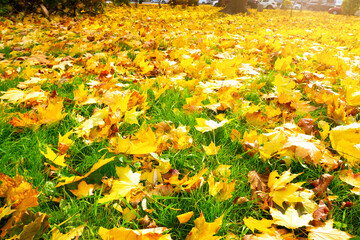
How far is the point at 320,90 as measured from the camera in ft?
6.61

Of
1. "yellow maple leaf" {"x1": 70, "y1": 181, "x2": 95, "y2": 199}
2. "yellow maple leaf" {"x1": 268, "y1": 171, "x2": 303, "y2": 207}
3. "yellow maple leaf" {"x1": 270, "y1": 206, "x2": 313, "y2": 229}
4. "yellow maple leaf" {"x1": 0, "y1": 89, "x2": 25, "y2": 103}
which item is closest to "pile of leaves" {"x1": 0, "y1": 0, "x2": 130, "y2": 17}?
"yellow maple leaf" {"x1": 0, "y1": 89, "x2": 25, "y2": 103}

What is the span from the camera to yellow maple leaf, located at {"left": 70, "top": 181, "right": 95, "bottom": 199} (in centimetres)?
96

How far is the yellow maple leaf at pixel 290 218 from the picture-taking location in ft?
2.84

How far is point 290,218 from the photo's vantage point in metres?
0.89

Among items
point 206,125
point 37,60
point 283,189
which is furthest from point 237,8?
point 283,189

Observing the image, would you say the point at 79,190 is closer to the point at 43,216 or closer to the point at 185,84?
the point at 43,216

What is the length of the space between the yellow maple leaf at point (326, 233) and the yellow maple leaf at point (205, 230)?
35cm

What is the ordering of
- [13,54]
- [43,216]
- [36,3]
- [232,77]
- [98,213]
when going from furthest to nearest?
[36,3]
[13,54]
[232,77]
[98,213]
[43,216]

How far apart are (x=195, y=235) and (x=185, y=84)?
1.46 m

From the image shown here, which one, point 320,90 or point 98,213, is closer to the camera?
point 98,213

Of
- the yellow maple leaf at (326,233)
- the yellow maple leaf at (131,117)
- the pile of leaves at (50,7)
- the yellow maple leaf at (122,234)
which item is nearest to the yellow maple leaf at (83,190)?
the yellow maple leaf at (122,234)

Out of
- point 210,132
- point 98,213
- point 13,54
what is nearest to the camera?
point 98,213

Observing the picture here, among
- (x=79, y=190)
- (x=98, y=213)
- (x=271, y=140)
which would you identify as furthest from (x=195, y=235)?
(x=271, y=140)

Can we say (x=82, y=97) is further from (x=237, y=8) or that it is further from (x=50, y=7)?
(x=237, y=8)
